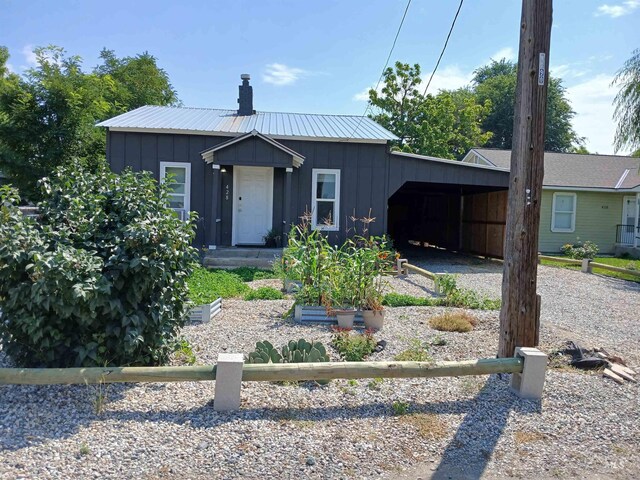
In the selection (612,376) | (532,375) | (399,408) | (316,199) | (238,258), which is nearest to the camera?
(399,408)

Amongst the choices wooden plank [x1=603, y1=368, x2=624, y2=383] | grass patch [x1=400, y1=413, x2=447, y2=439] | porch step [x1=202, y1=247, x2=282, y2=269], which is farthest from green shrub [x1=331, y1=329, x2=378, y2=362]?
porch step [x1=202, y1=247, x2=282, y2=269]

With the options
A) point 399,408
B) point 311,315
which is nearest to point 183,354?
point 311,315

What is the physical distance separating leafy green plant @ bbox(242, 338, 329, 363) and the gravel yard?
23 centimetres

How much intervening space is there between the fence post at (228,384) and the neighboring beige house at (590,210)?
18135 millimetres

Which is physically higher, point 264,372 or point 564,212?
point 564,212

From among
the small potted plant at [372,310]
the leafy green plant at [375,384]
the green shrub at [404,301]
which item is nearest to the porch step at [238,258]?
the green shrub at [404,301]

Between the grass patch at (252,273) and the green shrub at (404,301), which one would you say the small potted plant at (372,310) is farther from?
the grass patch at (252,273)

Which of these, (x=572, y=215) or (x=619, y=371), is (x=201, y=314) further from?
(x=572, y=215)

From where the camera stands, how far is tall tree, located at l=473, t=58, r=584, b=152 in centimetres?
4234

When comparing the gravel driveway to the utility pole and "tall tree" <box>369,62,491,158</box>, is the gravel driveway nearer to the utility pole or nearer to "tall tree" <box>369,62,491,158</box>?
the utility pole

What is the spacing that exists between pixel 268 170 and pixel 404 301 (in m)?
6.68

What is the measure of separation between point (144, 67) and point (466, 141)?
2114 cm

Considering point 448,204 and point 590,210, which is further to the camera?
point 448,204

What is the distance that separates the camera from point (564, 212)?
760 inches
